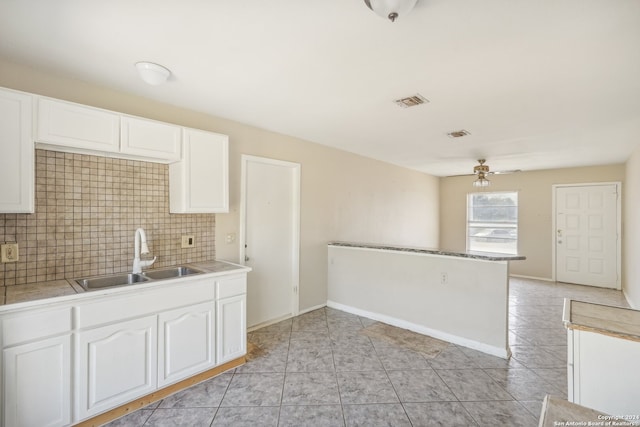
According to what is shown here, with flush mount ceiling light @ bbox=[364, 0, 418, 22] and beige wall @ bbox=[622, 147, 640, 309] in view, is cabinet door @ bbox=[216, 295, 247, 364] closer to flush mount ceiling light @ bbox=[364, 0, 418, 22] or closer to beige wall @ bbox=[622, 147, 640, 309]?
flush mount ceiling light @ bbox=[364, 0, 418, 22]

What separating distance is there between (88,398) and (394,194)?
5.19 meters

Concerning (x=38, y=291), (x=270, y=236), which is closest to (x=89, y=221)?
(x=38, y=291)

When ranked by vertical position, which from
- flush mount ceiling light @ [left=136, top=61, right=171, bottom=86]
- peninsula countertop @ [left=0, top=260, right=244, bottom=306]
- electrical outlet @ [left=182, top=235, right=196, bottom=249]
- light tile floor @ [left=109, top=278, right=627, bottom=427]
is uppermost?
flush mount ceiling light @ [left=136, top=61, right=171, bottom=86]

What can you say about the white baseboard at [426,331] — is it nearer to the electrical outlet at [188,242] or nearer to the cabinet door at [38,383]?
the electrical outlet at [188,242]

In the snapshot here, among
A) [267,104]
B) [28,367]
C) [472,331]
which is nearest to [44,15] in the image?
[267,104]

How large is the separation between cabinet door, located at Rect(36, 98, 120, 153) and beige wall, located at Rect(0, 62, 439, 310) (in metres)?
0.33

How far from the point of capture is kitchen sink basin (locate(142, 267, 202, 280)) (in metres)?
2.55

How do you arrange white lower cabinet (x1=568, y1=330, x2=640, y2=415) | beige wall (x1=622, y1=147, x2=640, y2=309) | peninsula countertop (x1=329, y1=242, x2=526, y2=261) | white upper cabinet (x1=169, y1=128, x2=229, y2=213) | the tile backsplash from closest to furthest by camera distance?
white lower cabinet (x1=568, y1=330, x2=640, y2=415) → the tile backsplash → white upper cabinet (x1=169, y1=128, x2=229, y2=213) → peninsula countertop (x1=329, y1=242, x2=526, y2=261) → beige wall (x1=622, y1=147, x2=640, y2=309)

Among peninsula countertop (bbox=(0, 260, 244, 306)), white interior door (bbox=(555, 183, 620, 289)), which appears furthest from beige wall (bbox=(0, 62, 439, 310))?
white interior door (bbox=(555, 183, 620, 289))

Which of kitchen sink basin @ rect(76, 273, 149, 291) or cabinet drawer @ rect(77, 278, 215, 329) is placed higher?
kitchen sink basin @ rect(76, 273, 149, 291)

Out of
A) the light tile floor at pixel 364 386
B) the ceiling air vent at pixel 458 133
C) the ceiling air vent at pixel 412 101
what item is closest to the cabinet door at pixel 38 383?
the light tile floor at pixel 364 386

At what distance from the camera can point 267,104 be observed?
2.74 m

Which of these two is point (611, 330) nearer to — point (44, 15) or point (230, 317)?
point (230, 317)

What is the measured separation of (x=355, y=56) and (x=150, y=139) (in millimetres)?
1727
